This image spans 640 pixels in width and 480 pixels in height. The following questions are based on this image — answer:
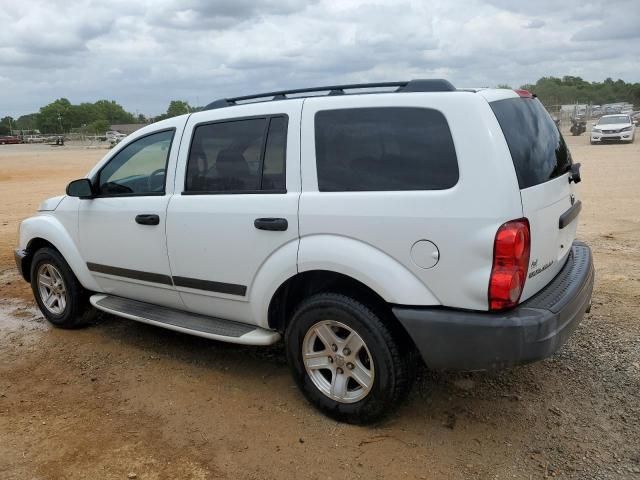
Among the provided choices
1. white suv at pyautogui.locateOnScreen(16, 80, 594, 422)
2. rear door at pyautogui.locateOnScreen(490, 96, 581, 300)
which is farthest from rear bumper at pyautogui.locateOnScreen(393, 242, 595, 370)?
rear door at pyautogui.locateOnScreen(490, 96, 581, 300)

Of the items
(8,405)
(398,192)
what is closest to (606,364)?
(398,192)

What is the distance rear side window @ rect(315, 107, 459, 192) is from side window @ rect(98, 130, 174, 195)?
139cm

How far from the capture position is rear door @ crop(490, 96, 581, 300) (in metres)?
2.91

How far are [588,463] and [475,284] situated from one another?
3.67ft

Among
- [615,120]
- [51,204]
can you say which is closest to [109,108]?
[615,120]

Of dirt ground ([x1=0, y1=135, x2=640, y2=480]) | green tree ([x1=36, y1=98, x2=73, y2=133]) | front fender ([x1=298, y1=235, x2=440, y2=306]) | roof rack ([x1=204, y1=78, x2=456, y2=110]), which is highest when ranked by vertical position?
green tree ([x1=36, y1=98, x2=73, y2=133])

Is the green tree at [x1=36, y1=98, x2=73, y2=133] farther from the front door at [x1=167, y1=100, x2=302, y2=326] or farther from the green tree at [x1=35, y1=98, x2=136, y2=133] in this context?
the front door at [x1=167, y1=100, x2=302, y2=326]

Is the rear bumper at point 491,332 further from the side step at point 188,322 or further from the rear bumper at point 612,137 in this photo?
the rear bumper at point 612,137

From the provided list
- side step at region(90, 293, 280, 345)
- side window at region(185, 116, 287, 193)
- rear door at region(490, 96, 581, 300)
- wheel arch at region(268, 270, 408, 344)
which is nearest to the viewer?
rear door at region(490, 96, 581, 300)

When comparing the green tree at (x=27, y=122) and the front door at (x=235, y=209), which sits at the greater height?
the green tree at (x=27, y=122)

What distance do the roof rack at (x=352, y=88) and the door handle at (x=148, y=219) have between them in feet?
2.86

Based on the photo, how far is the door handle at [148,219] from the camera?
13.2 feet

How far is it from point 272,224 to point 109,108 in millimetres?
141573

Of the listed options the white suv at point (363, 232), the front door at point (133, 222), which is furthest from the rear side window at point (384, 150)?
the front door at point (133, 222)
